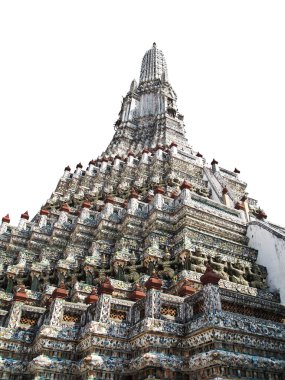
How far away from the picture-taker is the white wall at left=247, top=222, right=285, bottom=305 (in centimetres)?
1329

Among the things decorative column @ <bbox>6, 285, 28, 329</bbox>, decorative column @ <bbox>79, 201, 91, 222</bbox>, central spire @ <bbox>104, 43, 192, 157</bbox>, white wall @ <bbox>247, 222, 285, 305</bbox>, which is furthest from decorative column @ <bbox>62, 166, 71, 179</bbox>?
decorative column @ <bbox>6, 285, 28, 329</bbox>

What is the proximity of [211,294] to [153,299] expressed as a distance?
4.96 feet

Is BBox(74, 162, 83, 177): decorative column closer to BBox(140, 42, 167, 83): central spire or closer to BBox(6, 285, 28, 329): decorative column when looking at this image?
BBox(6, 285, 28, 329): decorative column

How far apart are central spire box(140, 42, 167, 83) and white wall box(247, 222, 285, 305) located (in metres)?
35.6

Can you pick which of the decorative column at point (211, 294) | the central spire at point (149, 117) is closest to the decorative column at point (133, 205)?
the decorative column at point (211, 294)

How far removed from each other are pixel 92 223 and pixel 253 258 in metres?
8.12

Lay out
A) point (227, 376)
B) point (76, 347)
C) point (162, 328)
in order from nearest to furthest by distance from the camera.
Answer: point (227, 376)
point (162, 328)
point (76, 347)

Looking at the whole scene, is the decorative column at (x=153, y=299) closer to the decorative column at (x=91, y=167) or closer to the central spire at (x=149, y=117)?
the decorative column at (x=91, y=167)

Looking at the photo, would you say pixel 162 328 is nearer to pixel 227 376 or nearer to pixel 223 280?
pixel 227 376

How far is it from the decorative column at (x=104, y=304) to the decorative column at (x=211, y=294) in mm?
2570

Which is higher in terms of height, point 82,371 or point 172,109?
point 172,109

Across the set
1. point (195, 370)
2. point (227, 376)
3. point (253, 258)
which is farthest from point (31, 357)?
point (253, 258)

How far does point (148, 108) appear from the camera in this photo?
144ft

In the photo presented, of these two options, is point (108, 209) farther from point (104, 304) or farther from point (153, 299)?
point (153, 299)
